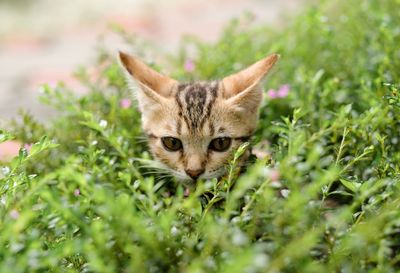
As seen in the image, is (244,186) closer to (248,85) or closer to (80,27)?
(248,85)

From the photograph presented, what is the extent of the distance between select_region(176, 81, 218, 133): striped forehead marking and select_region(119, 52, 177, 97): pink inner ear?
8 centimetres

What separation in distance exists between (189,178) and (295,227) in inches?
37.4

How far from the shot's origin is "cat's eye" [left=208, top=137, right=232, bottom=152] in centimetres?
226

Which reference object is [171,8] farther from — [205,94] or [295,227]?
[295,227]

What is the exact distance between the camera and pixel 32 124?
2473mm

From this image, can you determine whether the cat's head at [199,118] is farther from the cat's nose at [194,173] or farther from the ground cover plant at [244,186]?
the ground cover plant at [244,186]

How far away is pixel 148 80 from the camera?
2447mm

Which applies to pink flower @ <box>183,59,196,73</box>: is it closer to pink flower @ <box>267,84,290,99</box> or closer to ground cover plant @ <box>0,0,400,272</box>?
ground cover plant @ <box>0,0,400,272</box>

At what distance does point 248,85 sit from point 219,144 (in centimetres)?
31

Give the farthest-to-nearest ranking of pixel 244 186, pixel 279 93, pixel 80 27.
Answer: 1. pixel 80 27
2. pixel 279 93
3. pixel 244 186

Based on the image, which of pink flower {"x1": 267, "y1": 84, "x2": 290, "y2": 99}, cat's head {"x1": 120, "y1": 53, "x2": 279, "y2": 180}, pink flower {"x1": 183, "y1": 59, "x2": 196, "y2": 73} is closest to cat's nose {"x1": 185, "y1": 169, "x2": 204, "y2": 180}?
cat's head {"x1": 120, "y1": 53, "x2": 279, "y2": 180}

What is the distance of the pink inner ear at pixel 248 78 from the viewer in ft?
7.47

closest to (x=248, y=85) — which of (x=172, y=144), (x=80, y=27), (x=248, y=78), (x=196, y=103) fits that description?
(x=248, y=78)

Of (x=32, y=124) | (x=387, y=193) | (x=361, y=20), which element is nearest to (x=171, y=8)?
(x=361, y=20)
